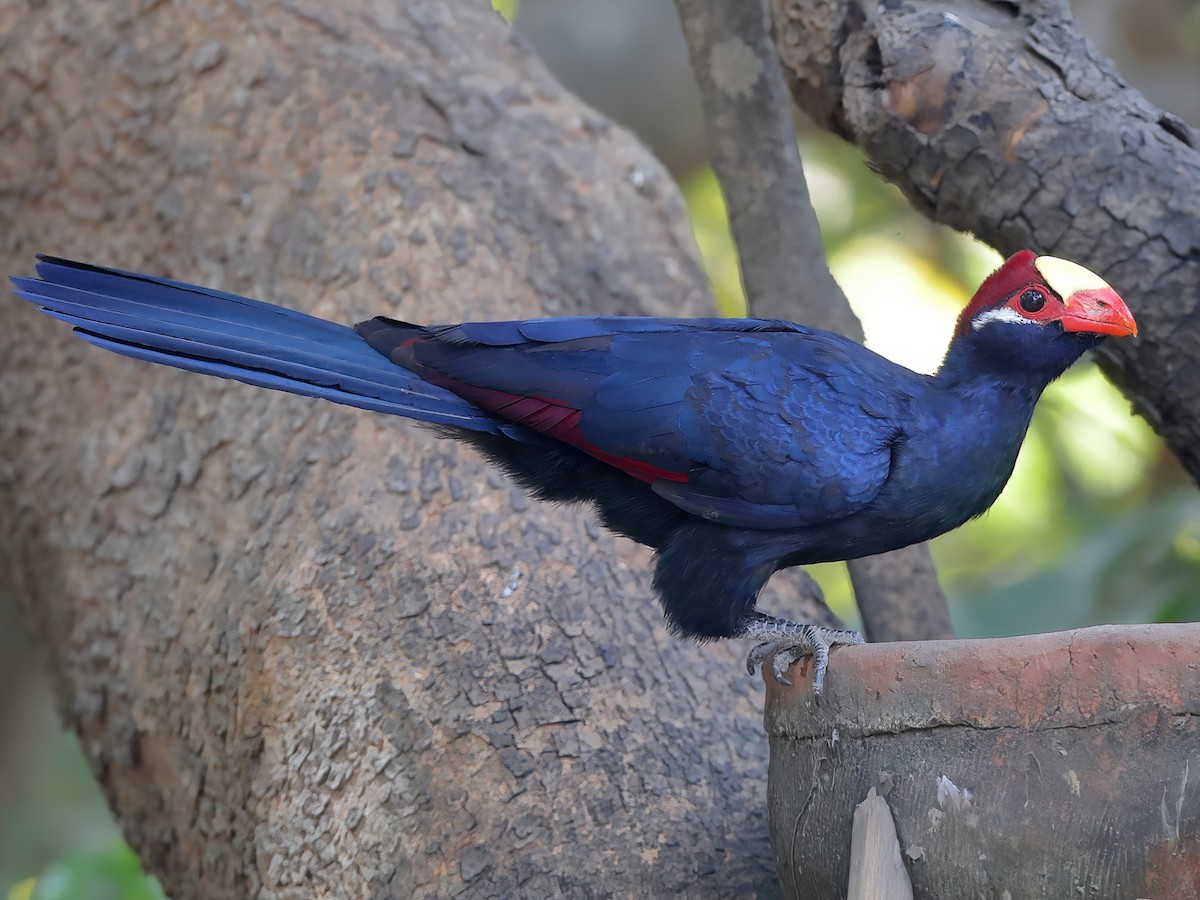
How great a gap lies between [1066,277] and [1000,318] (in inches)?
5.9

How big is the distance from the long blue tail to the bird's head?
1.03 meters

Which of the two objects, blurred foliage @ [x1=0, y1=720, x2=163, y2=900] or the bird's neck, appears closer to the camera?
the bird's neck

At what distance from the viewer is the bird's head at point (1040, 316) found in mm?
2188

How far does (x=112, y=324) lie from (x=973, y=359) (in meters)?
1.56

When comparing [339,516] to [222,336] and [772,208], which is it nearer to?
[222,336]

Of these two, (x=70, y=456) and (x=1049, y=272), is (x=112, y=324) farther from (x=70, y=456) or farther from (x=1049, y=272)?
(x=1049, y=272)

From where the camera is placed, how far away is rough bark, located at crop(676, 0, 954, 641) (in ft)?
9.76

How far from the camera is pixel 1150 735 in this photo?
1585 millimetres

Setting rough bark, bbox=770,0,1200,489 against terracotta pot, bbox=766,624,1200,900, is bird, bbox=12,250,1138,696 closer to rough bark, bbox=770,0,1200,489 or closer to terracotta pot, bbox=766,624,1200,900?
rough bark, bbox=770,0,1200,489

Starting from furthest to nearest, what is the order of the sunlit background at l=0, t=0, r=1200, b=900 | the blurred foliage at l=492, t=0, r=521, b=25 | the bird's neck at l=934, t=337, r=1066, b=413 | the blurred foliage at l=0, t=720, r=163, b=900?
the blurred foliage at l=492, t=0, r=521, b=25 < the blurred foliage at l=0, t=720, r=163, b=900 < the sunlit background at l=0, t=0, r=1200, b=900 < the bird's neck at l=934, t=337, r=1066, b=413

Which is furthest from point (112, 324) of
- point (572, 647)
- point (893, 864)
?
point (893, 864)

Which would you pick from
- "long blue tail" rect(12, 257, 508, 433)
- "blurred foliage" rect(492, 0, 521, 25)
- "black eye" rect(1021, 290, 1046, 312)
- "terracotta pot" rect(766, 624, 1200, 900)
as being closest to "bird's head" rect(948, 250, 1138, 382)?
"black eye" rect(1021, 290, 1046, 312)

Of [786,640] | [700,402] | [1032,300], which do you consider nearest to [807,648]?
[786,640]

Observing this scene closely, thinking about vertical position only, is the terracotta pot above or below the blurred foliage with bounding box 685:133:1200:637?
below
